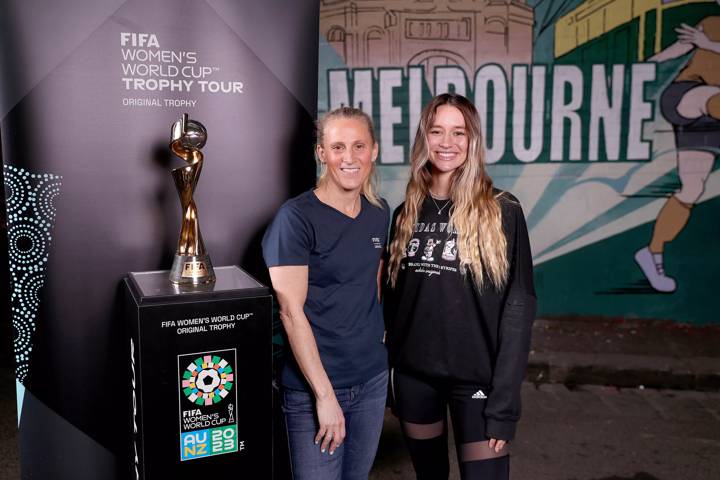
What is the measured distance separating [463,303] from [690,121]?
16.4ft

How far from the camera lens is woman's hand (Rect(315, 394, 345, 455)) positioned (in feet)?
6.66

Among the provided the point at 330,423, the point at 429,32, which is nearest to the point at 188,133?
the point at 330,423

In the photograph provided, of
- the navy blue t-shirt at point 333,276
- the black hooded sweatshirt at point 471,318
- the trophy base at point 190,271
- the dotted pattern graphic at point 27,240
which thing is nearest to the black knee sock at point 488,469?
the black hooded sweatshirt at point 471,318

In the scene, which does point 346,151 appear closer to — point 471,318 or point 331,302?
point 331,302

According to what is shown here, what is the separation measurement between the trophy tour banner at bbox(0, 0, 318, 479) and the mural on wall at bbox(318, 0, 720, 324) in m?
3.66

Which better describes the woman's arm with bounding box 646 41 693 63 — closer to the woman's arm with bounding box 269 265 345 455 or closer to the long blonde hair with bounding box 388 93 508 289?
the long blonde hair with bounding box 388 93 508 289

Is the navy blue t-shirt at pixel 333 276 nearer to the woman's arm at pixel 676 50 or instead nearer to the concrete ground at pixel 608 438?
the concrete ground at pixel 608 438

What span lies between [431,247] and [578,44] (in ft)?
15.3

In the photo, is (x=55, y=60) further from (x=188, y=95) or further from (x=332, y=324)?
(x=332, y=324)

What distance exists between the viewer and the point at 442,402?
2.38 m

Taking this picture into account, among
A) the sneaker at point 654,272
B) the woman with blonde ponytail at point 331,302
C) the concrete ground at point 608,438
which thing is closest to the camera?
the woman with blonde ponytail at point 331,302

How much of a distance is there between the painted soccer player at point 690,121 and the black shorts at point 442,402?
4.65 meters

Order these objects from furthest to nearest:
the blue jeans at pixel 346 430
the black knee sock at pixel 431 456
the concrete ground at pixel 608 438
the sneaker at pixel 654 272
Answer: the sneaker at pixel 654 272
the concrete ground at pixel 608 438
the black knee sock at pixel 431 456
the blue jeans at pixel 346 430

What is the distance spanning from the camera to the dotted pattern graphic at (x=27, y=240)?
7.20ft
